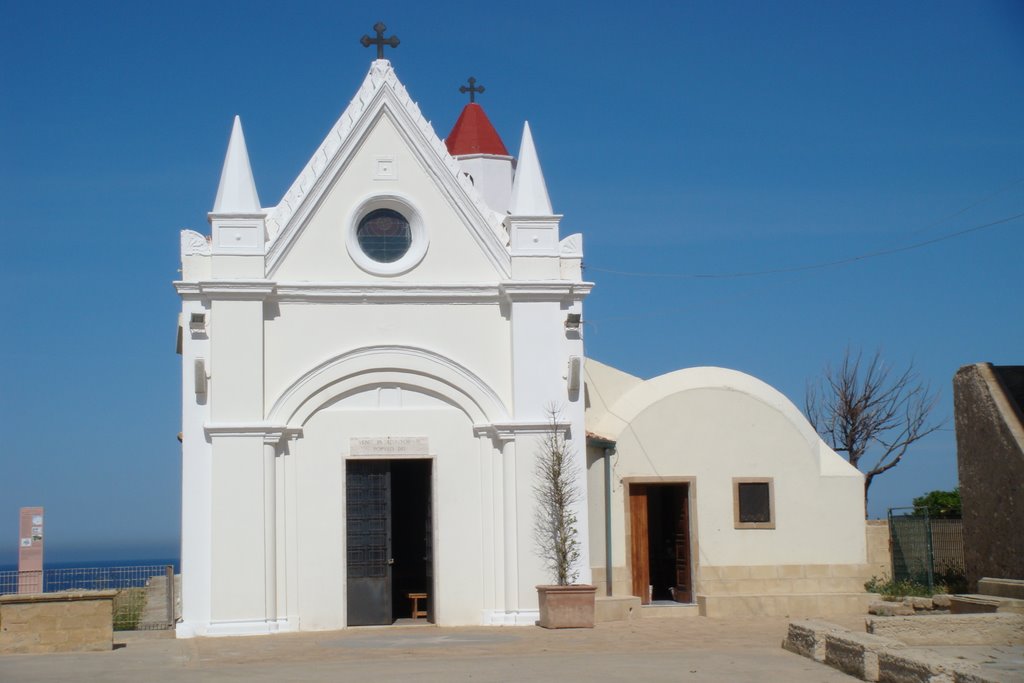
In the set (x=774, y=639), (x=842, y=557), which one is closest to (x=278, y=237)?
(x=774, y=639)

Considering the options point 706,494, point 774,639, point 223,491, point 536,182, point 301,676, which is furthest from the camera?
point 706,494

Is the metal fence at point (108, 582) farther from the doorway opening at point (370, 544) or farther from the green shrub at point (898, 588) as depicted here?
the green shrub at point (898, 588)

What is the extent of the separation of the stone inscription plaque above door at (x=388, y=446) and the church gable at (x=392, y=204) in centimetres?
258

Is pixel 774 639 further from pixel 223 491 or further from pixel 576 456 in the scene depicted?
pixel 223 491

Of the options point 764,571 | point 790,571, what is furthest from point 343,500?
point 790,571

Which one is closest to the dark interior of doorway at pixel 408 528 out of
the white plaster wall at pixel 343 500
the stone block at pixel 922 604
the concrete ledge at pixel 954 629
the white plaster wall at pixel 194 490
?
the white plaster wall at pixel 343 500

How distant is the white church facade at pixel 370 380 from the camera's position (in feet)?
67.1

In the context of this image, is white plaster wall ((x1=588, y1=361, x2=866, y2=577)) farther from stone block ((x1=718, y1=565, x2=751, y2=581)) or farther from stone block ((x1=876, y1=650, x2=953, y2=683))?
stone block ((x1=876, y1=650, x2=953, y2=683))

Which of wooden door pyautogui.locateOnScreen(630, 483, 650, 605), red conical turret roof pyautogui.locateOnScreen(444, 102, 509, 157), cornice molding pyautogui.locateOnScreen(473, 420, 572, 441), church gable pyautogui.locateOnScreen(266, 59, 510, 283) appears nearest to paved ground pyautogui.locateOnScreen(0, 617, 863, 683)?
wooden door pyautogui.locateOnScreen(630, 483, 650, 605)

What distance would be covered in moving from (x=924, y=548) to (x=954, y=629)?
29.0 ft

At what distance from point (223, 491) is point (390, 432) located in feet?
9.06

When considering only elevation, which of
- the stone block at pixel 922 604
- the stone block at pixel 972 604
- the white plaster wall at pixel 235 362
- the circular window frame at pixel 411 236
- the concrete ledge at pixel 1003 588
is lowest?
the stone block at pixel 922 604

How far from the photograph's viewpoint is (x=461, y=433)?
70.5ft

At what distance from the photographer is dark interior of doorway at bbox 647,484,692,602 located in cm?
2414
